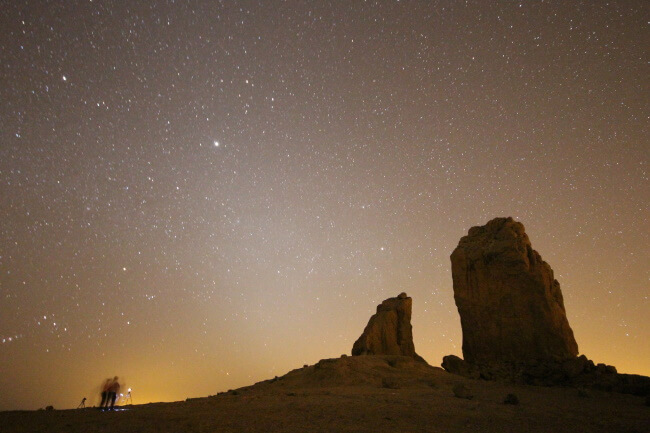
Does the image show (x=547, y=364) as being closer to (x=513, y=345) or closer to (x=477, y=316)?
(x=513, y=345)

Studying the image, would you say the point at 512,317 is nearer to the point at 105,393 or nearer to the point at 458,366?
the point at 458,366

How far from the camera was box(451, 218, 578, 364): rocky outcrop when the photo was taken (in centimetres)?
2742

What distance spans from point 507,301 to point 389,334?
32.9ft

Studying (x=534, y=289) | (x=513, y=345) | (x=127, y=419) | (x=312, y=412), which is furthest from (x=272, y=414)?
(x=534, y=289)

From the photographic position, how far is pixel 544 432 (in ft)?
32.0

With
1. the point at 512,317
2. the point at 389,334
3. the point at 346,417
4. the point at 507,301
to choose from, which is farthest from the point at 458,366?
the point at 346,417

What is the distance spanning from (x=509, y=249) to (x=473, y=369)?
399 inches

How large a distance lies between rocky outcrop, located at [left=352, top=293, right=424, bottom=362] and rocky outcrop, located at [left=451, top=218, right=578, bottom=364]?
4.64m

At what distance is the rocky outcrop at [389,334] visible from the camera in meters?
31.6

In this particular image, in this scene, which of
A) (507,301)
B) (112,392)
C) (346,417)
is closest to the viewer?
(346,417)

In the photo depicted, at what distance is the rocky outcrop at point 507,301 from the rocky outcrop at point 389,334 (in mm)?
4644

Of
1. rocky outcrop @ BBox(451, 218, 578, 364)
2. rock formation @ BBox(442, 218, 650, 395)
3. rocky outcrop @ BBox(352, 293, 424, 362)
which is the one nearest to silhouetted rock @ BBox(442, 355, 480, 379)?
rock formation @ BBox(442, 218, 650, 395)

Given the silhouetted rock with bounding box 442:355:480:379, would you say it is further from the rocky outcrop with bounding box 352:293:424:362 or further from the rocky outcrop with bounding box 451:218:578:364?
the rocky outcrop with bounding box 352:293:424:362

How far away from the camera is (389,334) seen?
106 feet
